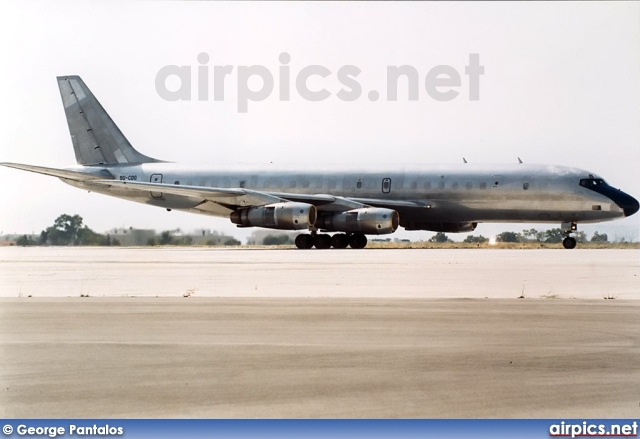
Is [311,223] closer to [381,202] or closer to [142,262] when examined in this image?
[381,202]

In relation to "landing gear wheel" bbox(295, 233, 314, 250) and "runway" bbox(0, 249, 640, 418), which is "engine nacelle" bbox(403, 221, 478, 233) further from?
"runway" bbox(0, 249, 640, 418)

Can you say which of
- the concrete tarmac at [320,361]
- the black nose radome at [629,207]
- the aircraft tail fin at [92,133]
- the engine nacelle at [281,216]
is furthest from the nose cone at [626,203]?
the concrete tarmac at [320,361]

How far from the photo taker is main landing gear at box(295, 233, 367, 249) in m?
41.9

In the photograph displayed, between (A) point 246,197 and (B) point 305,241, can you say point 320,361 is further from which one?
(A) point 246,197

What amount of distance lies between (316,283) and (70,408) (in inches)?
495

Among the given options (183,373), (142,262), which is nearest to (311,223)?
(142,262)

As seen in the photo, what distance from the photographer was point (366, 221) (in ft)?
130

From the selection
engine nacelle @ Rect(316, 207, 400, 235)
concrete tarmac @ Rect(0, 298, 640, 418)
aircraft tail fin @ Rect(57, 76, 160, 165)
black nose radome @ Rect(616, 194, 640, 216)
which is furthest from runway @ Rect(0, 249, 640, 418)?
aircraft tail fin @ Rect(57, 76, 160, 165)

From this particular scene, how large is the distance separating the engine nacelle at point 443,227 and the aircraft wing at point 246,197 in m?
2.60

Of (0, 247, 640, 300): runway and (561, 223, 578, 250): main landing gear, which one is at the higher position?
(561, 223, 578, 250): main landing gear

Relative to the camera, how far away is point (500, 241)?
53094 mm

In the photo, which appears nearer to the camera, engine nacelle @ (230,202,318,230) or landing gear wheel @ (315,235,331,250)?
engine nacelle @ (230,202,318,230)

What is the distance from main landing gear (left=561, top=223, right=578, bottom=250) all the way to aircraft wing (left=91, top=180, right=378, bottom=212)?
25.5 ft

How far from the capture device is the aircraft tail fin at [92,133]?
5091 centimetres
